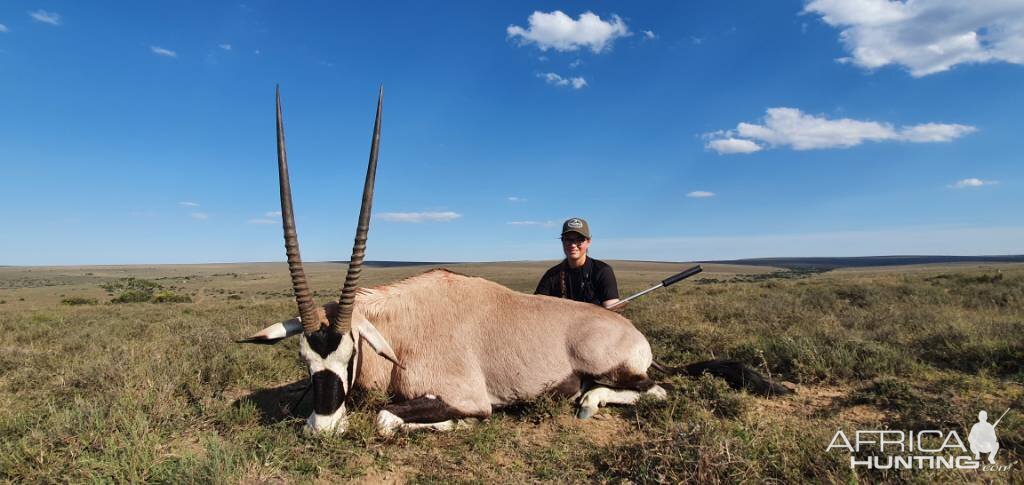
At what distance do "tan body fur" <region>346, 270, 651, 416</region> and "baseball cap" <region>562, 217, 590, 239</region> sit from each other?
1263mm

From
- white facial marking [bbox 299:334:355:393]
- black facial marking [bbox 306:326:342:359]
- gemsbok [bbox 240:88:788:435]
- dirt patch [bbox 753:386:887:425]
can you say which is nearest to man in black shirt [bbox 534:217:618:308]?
gemsbok [bbox 240:88:788:435]

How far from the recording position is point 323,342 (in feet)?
13.0

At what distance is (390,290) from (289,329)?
105 cm

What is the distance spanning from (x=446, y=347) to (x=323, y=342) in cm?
115

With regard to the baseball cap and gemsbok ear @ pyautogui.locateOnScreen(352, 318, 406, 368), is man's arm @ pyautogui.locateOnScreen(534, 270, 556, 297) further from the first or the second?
gemsbok ear @ pyautogui.locateOnScreen(352, 318, 406, 368)

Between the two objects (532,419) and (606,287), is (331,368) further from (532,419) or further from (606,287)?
(606,287)

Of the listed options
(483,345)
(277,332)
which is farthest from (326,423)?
(483,345)

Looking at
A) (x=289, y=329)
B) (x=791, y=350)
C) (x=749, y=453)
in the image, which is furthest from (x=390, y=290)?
(x=791, y=350)

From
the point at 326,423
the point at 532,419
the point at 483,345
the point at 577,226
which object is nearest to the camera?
the point at 326,423

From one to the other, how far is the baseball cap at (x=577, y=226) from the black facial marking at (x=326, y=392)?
333 centimetres

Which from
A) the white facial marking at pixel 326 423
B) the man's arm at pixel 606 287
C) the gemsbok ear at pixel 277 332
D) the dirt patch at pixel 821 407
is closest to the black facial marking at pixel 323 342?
the gemsbok ear at pixel 277 332

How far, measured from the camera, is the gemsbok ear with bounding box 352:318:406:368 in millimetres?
4199

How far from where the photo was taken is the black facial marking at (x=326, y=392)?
386cm

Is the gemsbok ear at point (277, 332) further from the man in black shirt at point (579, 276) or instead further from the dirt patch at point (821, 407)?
the dirt patch at point (821, 407)
